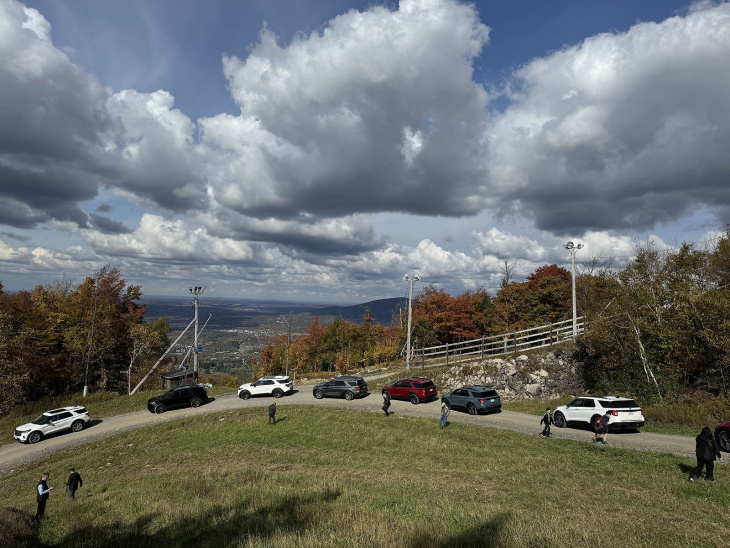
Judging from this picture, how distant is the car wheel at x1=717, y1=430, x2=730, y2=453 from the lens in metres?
14.5

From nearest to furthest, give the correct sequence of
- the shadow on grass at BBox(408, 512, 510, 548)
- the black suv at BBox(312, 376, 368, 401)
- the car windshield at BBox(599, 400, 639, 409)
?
the shadow on grass at BBox(408, 512, 510, 548) → the car windshield at BBox(599, 400, 639, 409) → the black suv at BBox(312, 376, 368, 401)

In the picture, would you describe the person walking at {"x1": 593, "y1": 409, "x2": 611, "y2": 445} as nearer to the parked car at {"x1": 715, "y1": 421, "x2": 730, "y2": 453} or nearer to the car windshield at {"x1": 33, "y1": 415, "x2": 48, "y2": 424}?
the parked car at {"x1": 715, "y1": 421, "x2": 730, "y2": 453}

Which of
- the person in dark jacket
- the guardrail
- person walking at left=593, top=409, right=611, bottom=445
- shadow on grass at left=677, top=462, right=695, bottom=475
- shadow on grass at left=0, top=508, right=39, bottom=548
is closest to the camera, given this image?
shadow on grass at left=0, top=508, right=39, bottom=548

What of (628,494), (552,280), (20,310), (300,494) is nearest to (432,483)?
(300,494)

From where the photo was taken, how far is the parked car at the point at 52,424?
2412 cm

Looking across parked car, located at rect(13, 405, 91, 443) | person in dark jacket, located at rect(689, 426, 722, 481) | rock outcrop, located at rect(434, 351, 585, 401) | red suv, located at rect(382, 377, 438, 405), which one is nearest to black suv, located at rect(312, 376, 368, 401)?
red suv, located at rect(382, 377, 438, 405)

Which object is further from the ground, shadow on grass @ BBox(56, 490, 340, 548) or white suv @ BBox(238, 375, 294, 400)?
shadow on grass @ BBox(56, 490, 340, 548)

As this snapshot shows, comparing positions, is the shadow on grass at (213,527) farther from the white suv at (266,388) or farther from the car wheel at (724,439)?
the white suv at (266,388)

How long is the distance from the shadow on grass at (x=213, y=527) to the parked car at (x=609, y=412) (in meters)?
14.9

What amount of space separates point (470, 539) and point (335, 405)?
67.8 feet

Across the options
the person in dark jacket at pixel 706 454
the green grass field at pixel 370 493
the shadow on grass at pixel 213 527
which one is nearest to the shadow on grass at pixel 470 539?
the green grass field at pixel 370 493

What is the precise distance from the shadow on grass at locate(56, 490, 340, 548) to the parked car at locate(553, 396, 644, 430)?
48.8ft

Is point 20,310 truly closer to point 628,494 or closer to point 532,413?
point 532,413

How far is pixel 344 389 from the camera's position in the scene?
29.1 meters
